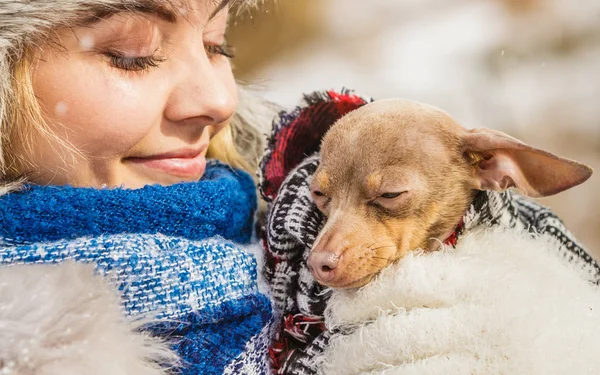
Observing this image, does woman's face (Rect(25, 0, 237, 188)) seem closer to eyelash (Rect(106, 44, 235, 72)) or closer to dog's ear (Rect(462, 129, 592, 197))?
eyelash (Rect(106, 44, 235, 72))

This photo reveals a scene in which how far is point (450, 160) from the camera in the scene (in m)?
1.57

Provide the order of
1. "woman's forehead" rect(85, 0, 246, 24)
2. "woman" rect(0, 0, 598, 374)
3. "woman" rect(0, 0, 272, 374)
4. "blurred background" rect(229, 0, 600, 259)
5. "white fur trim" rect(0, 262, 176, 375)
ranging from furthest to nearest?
"blurred background" rect(229, 0, 600, 259)
"woman's forehead" rect(85, 0, 246, 24)
"woman" rect(0, 0, 272, 374)
"woman" rect(0, 0, 598, 374)
"white fur trim" rect(0, 262, 176, 375)

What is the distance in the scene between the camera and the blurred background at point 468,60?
5176 millimetres

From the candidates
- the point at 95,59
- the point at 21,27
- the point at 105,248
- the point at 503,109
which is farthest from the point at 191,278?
the point at 503,109

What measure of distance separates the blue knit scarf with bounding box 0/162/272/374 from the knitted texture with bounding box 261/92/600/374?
0.25ft

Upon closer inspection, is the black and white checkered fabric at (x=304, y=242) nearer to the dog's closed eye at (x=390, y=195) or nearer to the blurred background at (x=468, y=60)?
the dog's closed eye at (x=390, y=195)

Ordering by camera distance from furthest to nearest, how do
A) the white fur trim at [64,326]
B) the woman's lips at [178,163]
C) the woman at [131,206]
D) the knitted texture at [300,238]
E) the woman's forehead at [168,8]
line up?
the woman's lips at [178,163], the knitted texture at [300,238], the woman's forehead at [168,8], the woman at [131,206], the white fur trim at [64,326]

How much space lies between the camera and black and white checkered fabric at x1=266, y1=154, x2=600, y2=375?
1534mm

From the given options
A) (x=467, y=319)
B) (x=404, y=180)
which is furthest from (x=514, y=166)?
(x=467, y=319)

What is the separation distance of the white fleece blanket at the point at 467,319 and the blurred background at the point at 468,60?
11.3ft

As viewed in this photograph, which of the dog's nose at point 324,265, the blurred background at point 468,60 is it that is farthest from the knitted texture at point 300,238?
the blurred background at point 468,60

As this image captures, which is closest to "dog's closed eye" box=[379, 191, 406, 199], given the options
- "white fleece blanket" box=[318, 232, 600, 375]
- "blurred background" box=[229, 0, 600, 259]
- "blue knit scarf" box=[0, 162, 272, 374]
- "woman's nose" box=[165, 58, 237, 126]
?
"white fleece blanket" box=[318, 232, 600, 375]

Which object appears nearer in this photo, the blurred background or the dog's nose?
the dog's nose

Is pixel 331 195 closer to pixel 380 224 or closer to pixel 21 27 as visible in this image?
pixel 380 224
